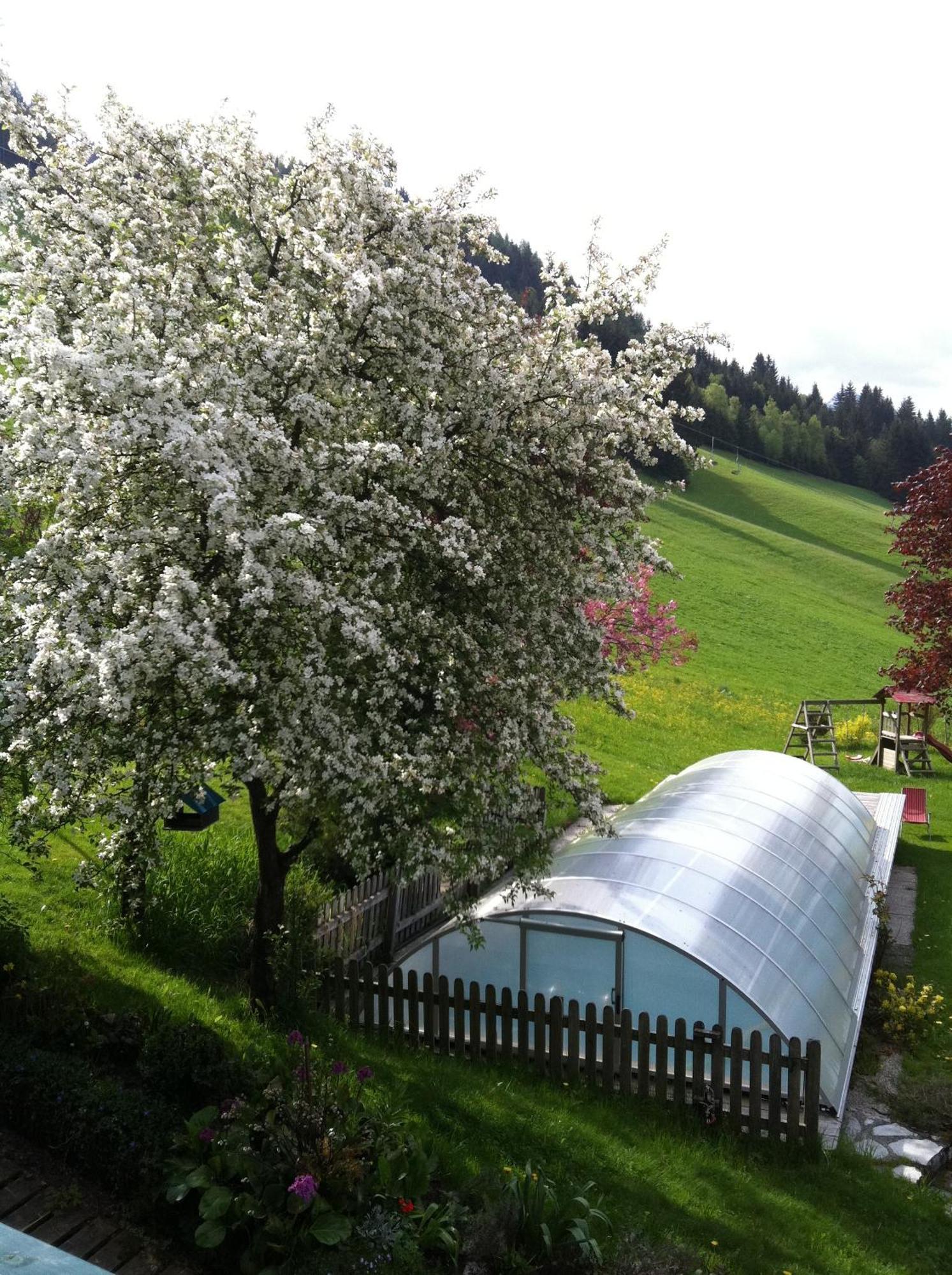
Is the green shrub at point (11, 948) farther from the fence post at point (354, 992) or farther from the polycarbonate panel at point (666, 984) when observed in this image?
the polycarbonate panel at point (666, 984)

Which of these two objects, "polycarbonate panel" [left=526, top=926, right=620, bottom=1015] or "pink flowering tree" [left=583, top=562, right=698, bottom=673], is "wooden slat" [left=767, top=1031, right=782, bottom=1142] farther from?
"pink flowering tree" [left=583, top=562, right=698, bottom=673]

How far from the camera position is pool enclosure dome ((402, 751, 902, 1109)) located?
35.9 ft

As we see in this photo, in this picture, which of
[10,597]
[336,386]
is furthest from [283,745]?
[336,386]

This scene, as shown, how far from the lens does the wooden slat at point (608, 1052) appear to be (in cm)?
1036

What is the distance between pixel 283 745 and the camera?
7.86 metres

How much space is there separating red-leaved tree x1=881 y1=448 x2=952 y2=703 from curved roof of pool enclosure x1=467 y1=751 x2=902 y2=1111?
14.1 ft

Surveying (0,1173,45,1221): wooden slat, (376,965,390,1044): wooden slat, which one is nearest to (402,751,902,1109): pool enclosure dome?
(376,965,390,1044): wooden slat

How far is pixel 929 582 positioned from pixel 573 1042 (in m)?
15.4

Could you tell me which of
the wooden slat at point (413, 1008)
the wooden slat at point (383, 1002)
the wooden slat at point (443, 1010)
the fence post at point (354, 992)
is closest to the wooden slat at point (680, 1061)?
the wooden slat at point (443, 1010)

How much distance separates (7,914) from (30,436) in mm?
6493

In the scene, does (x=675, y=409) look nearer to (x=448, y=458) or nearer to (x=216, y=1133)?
(x=448, y=458)

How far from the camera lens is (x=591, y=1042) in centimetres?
1048

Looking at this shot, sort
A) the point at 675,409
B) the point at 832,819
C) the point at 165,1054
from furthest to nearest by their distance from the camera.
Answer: the point at 832,819
the point at 675,409
the point at 165,1054

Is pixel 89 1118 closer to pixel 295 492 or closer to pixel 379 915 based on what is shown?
pixel 295 492
